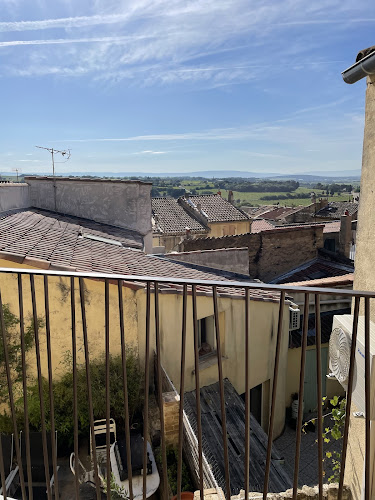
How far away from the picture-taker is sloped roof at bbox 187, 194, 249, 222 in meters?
27.0

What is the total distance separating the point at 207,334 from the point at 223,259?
3800 mm

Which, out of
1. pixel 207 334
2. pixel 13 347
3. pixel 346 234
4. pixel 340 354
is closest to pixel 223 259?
pixel 207 334

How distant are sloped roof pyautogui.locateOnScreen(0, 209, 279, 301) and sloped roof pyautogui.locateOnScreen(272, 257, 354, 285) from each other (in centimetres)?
511

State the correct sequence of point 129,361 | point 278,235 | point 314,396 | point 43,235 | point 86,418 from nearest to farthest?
point 86,418, point 129,361, point 43,235, point 314,396, point 278,235

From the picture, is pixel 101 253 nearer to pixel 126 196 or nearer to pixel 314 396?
pixel 126 196

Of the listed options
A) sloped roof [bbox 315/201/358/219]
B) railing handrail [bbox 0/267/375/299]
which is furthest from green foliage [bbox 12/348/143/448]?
sloped roof [bbox 315/201/358/219]

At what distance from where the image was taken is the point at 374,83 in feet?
9.38

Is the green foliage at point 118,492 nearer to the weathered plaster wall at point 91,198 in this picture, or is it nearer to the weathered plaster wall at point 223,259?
the weathered plaster wall at point 223,259

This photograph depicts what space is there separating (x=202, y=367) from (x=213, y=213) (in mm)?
20513

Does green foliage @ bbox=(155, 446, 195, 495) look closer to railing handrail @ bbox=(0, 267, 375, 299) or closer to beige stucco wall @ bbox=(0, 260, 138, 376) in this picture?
beige stucco wall @ bbox=(0, 260, 138, 376)

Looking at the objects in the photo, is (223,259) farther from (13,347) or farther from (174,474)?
(174,474)

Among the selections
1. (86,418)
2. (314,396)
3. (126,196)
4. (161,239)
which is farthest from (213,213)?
(86,418)

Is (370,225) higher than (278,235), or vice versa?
(370,225)

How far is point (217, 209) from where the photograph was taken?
91.8 ft
